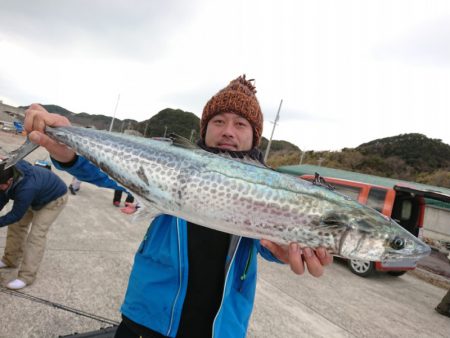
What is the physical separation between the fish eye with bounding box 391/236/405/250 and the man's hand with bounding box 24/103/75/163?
1.96 m

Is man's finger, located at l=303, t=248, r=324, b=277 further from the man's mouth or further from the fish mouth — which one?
the man's mouth

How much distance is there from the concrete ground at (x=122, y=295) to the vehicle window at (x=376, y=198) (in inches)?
69.2

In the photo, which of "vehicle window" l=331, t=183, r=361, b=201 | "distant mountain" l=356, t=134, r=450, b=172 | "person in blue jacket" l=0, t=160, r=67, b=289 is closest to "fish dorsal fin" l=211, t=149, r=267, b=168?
"person in blue jacket" l=0, t=160, r=67, b=289

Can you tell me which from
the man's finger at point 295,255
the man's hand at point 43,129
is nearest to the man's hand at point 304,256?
the man's finger at point 295,255

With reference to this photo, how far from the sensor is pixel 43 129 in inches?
73.8

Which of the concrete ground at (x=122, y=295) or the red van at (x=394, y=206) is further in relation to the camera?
the red van at (x=394, y=206)

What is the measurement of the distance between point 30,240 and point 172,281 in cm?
271

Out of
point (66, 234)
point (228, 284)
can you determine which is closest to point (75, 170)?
point (228, 284)

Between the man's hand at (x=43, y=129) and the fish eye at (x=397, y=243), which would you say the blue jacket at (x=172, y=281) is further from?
the fish eye at (x=397, y=243)

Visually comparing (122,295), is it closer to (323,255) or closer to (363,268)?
(323,255)

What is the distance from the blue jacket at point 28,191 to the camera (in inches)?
131

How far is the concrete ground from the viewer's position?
3.01 meters

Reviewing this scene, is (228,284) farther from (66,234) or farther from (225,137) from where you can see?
(66,234)

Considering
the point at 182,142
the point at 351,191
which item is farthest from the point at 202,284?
the point at 351,191
